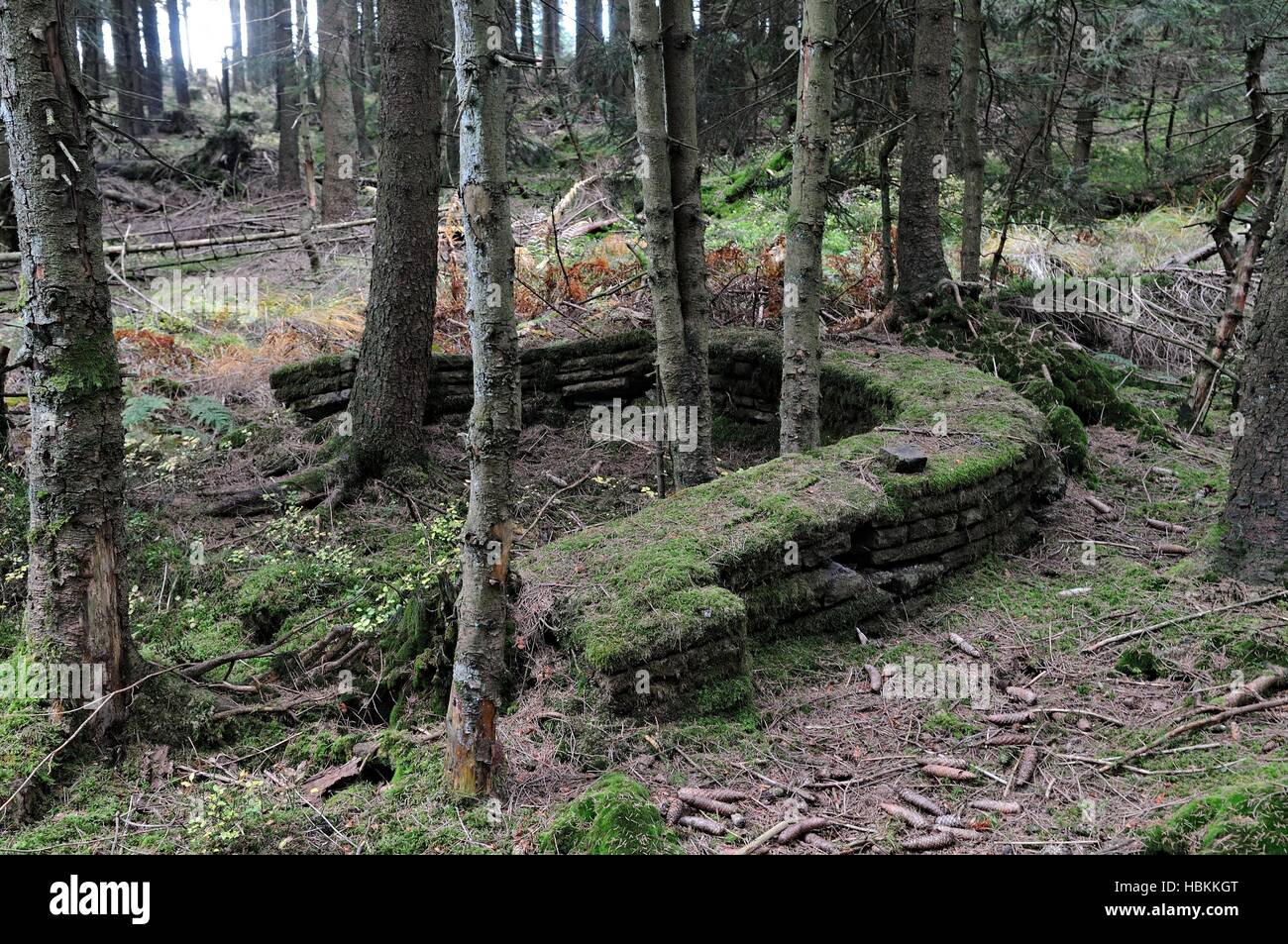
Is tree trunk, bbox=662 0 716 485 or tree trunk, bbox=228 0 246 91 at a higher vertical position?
tree trunk, bbox=228 0 246 91

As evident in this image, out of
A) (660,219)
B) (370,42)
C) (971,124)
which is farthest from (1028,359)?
(370,42)

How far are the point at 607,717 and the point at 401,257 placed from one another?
15.7 ft

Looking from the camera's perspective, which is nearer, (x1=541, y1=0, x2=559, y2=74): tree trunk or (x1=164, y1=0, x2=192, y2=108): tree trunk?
(x1=541, y1=0, x2=559, y2=74): tree trunk

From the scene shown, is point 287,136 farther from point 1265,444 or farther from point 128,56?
point 1265,444

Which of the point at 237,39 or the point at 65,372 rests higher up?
the point at 237,39

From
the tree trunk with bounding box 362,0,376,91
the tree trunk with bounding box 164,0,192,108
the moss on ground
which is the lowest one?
the moss on ground

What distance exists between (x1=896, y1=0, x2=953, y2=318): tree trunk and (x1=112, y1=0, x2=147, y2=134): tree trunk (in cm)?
2318

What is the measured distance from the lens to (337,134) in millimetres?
17594

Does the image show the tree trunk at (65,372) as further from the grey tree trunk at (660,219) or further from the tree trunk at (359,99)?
the tree trunk at (359,99)

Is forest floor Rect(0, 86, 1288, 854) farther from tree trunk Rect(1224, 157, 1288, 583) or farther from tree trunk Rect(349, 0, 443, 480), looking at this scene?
tree trunk Rect(349, 0, 443, 480)

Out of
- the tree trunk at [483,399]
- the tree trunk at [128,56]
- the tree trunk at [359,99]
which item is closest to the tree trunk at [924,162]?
the tree trunk at [483,399]

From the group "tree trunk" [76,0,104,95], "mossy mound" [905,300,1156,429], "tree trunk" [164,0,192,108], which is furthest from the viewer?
"tree trunk" [164,0,192,108]

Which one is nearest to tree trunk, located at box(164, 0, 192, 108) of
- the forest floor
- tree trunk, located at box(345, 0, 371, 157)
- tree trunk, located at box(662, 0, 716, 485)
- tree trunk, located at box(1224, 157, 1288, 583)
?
tree trunk, located at box(345, 0, 371, 157)

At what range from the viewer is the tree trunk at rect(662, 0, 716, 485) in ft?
21.3
